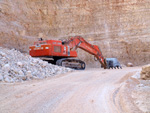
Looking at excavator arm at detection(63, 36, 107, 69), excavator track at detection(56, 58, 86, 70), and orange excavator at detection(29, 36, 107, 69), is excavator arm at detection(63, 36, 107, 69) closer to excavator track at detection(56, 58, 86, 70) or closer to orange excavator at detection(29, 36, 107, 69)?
orange excavator at detection(29, 36, 107, 69)

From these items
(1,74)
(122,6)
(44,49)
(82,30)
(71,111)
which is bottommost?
(71,111)

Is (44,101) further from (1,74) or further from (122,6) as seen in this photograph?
(122,6)

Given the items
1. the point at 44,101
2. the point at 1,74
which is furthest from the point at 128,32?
the point at 44,101

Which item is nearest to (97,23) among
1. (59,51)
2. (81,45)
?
(81,45)

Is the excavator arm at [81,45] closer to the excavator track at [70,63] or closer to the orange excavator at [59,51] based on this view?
the orange excavator at [59,51]

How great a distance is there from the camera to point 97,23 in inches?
930

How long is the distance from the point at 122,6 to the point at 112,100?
22.1 m

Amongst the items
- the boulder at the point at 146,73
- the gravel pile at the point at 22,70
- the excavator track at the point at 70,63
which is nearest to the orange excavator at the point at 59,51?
the excavator track at the point at 70,63

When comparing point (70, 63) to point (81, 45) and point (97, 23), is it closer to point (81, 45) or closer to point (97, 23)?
point (81, 45)

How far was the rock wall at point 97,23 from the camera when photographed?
21406 millimetres

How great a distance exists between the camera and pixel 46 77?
852cm

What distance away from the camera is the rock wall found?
21406 mm

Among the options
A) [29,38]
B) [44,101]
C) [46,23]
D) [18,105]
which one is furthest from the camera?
[46,23]

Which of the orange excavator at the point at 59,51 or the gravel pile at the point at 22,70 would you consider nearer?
the gravel pile at the point at 22,70
